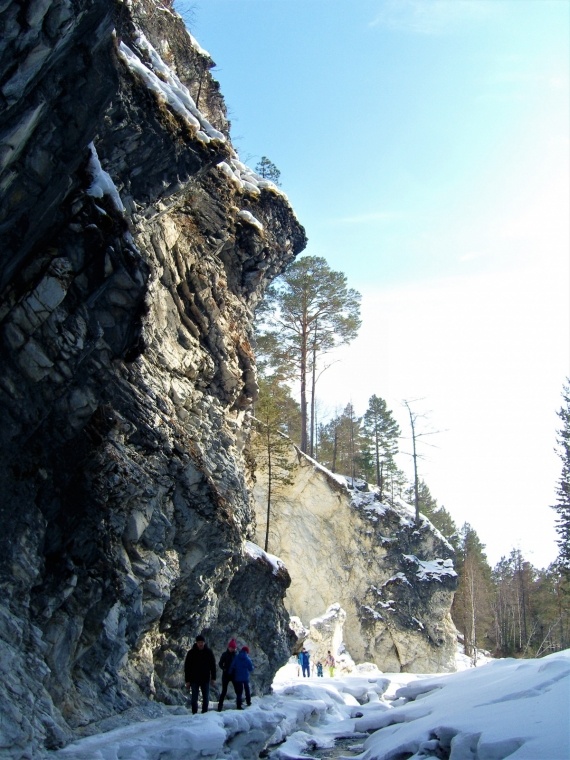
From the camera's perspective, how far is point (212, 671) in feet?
42.5

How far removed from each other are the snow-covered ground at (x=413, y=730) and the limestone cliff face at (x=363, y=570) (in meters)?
21.0

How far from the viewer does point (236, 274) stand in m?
23.1

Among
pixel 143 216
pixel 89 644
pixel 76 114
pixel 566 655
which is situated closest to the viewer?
pixel 76 114

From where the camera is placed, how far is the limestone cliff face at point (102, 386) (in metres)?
8.70

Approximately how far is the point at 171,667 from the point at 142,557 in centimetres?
373

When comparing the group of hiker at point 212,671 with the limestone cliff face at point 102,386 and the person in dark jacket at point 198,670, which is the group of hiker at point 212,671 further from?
the limestone cliff face at point 102,386

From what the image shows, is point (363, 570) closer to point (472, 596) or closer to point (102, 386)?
point (472, 596)

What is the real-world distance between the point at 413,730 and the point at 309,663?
899 inches

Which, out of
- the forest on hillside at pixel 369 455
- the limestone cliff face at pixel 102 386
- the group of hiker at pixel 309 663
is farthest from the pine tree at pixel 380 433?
the limestone cliff face at pixel 102 386

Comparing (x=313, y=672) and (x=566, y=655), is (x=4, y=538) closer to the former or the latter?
(x=566, y=655)

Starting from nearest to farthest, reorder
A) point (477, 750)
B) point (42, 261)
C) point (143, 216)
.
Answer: point (477, 750) < point (42, 261) < point (143, 216)

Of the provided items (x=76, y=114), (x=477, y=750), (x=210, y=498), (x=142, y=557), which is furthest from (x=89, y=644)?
(x=76, y=114)

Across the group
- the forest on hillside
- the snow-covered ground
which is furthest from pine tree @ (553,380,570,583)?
the snow-covered ground

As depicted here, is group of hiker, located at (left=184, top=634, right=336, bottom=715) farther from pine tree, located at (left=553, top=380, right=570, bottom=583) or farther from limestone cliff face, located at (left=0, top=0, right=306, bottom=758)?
pine tree, located at (left=553, top=380, right=570, bottom=583)
